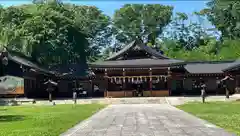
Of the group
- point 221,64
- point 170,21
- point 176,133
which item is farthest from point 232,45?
point 176,133

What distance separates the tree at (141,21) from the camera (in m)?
85.7

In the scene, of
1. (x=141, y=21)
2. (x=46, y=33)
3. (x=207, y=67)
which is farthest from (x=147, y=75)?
(x=141, y=21)

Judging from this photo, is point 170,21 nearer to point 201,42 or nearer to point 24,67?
point 201,42

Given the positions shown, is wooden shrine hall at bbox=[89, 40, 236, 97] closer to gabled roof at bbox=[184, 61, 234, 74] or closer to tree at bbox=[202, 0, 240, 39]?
gabled roof at bbox=[184, 61, 234, 74]

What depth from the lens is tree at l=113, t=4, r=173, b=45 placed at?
85.7m

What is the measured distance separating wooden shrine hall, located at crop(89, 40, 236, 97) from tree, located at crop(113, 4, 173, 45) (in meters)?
29.4

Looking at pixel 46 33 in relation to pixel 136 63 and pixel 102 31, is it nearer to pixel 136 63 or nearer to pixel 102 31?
pixel 136 63

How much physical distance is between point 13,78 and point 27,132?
A: 108 ft

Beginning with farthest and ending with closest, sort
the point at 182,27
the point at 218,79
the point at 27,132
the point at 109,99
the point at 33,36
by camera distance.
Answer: the point at 182,27 < the point at 33,36 < the point at 218,79 < the point at 109,99 < the point at 27,132

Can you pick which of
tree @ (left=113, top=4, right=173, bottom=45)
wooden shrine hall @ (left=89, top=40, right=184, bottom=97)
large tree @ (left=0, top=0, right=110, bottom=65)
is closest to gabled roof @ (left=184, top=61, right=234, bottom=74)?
wooden shrine hall @ (left=89, top=40, right=184, bottom=97)

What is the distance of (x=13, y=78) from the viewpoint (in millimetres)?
48219

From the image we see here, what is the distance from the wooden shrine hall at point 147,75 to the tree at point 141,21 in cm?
2939

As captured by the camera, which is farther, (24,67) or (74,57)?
(74,57)

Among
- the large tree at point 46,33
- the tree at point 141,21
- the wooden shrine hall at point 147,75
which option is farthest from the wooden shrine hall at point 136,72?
the tree at point 141,21
